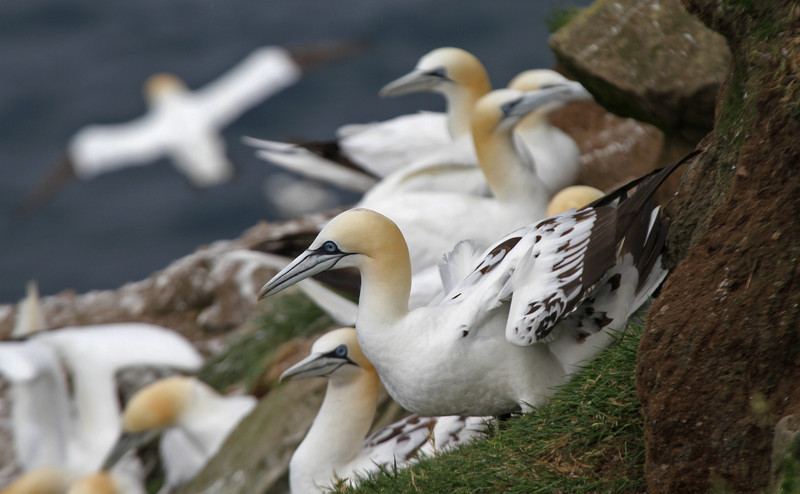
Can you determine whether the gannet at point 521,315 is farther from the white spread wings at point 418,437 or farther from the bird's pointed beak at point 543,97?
the bird's pointed beak at point 543,97

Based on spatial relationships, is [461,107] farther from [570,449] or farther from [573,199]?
[570,449]

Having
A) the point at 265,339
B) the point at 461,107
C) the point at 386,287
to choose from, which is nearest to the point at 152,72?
the point at 265,339

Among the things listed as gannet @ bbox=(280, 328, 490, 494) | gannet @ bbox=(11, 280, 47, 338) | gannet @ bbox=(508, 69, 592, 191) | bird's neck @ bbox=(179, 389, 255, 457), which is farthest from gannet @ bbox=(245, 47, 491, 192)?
gannet @ bbox=(11, 280, 47, 338)

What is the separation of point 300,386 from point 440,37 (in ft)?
41.0

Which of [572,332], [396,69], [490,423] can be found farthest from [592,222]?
[396,69]

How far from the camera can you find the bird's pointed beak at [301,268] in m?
4.07

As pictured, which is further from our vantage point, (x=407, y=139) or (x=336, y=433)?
(x=407, y=139)

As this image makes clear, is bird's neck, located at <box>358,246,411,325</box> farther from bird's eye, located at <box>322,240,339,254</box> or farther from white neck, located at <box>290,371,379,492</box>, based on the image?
white neck, located at <box>290,371,379,492</box>

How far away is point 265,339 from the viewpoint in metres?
7.87

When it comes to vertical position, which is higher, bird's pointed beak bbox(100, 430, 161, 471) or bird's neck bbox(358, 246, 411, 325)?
bird's neck bbox(358, 246, 411, 325)

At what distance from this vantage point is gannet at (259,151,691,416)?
3.75 m

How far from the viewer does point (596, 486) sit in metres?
3.21

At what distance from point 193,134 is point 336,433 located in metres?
8.62

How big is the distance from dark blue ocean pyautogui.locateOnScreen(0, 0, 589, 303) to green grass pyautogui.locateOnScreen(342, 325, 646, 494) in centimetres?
1299
